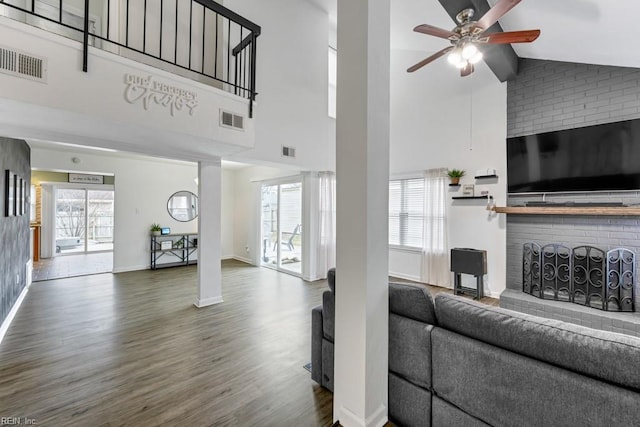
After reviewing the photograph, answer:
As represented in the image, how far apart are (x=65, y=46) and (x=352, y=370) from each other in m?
3.18

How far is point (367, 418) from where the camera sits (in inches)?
65.1

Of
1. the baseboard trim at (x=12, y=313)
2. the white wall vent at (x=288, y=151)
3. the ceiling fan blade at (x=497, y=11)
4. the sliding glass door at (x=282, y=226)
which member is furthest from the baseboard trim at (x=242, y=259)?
the ceiling fan blade at (x=497, y=11)

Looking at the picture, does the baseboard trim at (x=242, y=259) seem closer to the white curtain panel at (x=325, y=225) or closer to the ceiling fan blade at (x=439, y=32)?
the white curtain panel at (x=325, y=225)

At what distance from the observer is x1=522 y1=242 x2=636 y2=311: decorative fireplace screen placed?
3387 mm

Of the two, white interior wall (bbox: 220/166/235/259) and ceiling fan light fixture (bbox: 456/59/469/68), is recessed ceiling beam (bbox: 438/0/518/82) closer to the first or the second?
ceiling fan light fixture (bbox: 456/59/469/68)

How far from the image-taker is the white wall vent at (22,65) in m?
1.95

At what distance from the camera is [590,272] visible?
3.62 meters

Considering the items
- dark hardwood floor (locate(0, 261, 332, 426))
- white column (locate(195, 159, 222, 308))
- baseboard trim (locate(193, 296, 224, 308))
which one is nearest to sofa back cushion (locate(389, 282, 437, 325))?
dark hardwood floor (locate(0, 261, 332, 426))

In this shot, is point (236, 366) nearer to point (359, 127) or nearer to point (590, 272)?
point (359, 127)

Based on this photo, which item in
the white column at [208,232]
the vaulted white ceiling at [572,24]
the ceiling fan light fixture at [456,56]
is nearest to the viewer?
the vaulted white ceiling at [572,24]

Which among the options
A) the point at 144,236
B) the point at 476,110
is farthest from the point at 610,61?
the point at 144,236

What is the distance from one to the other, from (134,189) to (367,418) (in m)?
6.88

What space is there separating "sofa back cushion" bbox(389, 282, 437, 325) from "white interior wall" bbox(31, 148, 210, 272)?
6.56m

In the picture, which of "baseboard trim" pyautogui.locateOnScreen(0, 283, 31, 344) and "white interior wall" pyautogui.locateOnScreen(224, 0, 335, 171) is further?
"white interior wall" pyautogui.locateOnScreen(224, 0, 335, 171)
